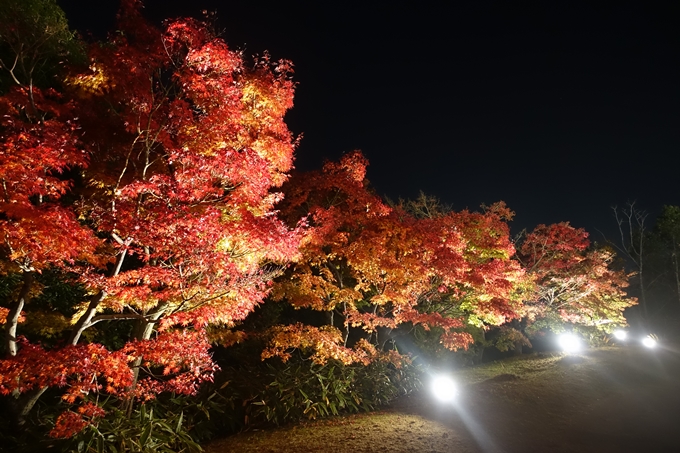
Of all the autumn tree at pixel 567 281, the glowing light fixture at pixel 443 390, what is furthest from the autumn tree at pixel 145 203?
the autumn tree at pixel 567 281

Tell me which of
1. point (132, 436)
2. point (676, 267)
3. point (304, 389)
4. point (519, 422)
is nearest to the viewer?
point (132, 436)

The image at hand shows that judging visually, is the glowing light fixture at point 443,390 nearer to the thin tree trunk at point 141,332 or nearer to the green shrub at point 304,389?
the green shrub at point 304,389

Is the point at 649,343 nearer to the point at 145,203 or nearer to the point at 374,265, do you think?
the point at 374,265

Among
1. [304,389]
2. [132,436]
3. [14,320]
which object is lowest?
[132,436]

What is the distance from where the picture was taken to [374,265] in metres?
10.4

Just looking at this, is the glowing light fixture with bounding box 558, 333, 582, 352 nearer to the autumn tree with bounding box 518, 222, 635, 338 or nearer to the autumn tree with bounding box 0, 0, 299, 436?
the autumn tree with bounding box 518, 222, 635, 338

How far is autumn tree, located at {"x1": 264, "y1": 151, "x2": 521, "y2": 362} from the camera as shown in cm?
1038

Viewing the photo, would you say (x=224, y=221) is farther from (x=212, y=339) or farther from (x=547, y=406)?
(x=547, y=406)

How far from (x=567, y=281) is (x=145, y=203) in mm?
18888

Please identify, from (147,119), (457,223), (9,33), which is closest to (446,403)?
(457,223)

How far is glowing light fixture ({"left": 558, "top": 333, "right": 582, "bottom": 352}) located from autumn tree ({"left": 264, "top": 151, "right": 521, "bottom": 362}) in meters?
9.12

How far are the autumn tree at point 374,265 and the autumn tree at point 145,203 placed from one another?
2.73m

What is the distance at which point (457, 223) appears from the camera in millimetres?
13414

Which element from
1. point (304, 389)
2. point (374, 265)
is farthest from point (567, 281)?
point (304, 389)
